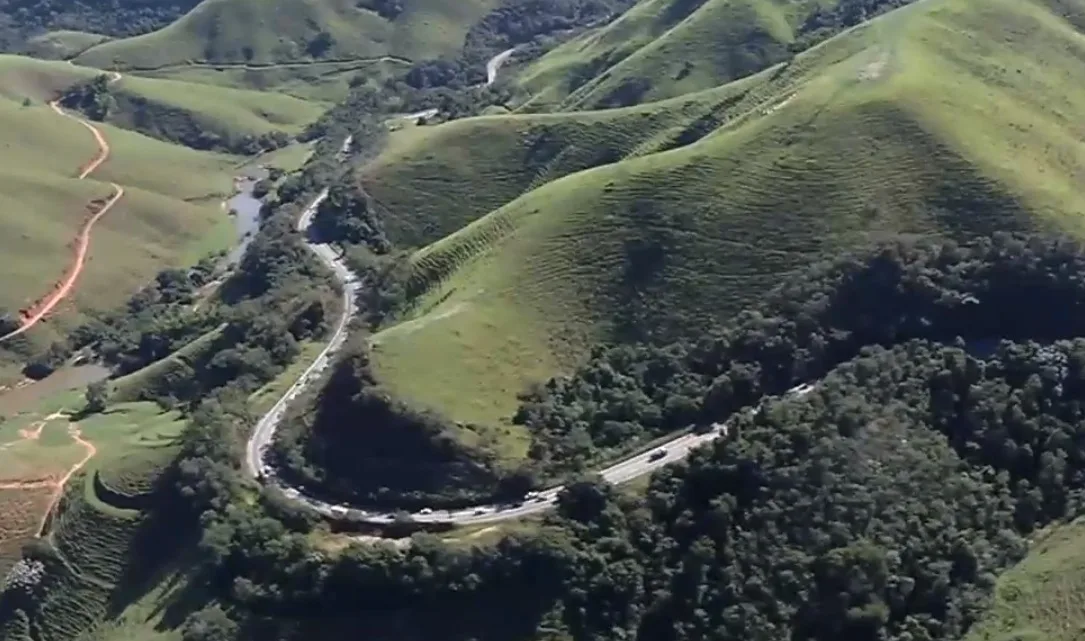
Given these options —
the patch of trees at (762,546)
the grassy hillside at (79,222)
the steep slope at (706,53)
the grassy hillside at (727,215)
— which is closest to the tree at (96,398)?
the grassy hillside at (79,222)

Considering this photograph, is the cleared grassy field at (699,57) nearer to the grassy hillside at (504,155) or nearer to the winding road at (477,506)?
the grassy hillside at (504,155)

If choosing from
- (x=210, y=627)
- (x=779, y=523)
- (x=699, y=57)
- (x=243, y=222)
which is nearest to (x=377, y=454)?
(x=210, y=627)

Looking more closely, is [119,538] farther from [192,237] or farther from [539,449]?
[192,237]

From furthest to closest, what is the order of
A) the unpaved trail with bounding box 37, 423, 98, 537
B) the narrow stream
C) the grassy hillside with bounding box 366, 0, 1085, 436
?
the narrow stream → the grassy hillside with bounding box 366, 0, 1085, 436 → the unpaved trail with bounding box 37, 423, 98, 537

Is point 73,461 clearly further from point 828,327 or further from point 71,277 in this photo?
point 828,327

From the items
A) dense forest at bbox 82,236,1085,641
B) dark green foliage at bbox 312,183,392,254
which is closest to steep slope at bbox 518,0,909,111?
dark green foliage at bbox 312,183,392,254

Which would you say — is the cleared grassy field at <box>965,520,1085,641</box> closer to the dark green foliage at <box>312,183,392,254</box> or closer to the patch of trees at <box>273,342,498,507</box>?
the patch of trees at <box>273,342,498,507</box>
